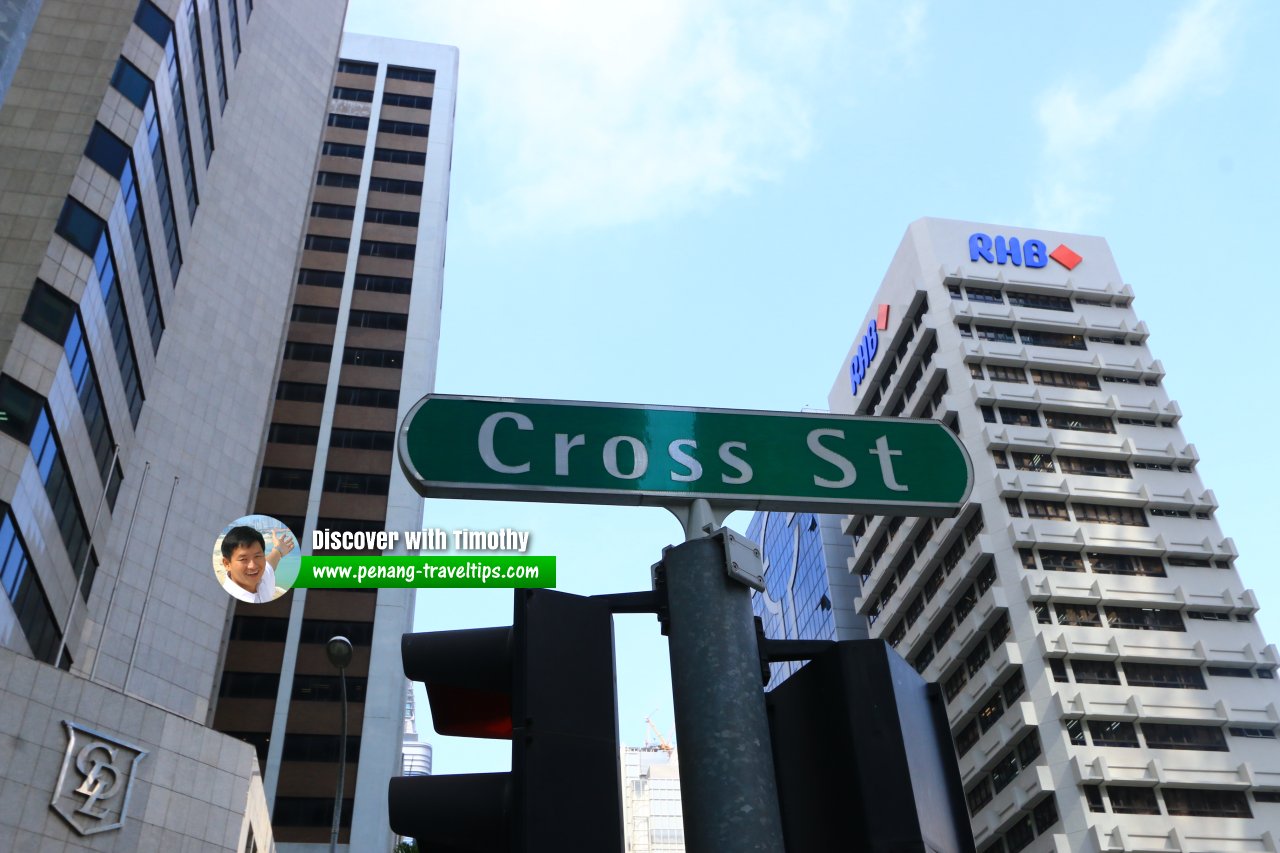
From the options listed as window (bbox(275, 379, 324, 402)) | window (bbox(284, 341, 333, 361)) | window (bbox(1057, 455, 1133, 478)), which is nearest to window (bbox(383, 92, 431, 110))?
window (bbox(284, 341, 333, 361))

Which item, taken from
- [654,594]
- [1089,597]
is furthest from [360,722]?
[654,594]

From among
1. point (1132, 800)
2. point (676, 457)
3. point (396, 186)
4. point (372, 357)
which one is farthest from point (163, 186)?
point (1132, 800)

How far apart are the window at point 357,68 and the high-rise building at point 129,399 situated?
1392 inches

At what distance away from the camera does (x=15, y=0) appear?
314 centimetres

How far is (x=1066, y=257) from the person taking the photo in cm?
7650

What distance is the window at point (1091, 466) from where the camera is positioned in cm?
6819

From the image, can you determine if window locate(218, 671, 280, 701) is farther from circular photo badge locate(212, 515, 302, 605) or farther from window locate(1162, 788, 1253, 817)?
window locate(1162, 788, 1253, 817)

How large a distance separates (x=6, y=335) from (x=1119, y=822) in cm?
5113

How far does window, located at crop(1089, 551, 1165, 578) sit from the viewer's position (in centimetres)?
6450

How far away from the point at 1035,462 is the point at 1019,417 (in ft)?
10.5

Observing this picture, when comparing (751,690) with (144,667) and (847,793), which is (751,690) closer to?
(847,793)

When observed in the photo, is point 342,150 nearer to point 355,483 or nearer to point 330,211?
point 330,211

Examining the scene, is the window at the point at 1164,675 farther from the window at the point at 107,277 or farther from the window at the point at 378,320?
the window at the point at 378,320

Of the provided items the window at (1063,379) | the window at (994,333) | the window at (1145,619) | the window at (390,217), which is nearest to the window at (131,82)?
the window at (390,217)
